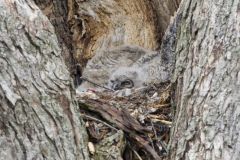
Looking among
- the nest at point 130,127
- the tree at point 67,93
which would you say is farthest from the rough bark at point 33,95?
the nest at point 130,127

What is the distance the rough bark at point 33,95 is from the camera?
2.87 meters

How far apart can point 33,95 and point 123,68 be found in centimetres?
298

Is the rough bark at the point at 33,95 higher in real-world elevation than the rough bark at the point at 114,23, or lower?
lower

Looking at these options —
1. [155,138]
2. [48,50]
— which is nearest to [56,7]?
[155,138]

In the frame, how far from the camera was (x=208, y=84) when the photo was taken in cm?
301

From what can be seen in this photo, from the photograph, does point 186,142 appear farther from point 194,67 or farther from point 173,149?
point 194,67

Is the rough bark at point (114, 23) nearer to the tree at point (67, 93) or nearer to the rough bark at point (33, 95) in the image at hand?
the tree at point (67, 93)

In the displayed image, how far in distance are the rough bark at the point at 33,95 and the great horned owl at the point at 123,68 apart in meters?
2.64

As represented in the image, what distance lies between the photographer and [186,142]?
116 inches

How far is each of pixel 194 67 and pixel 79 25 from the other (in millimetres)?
3466

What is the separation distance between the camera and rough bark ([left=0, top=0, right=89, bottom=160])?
9.41 feet

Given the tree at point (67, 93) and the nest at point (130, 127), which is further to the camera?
the nest at point (130, 127)

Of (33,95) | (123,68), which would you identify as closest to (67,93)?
(33,95)

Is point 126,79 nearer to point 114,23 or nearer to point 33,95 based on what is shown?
point 114,23
